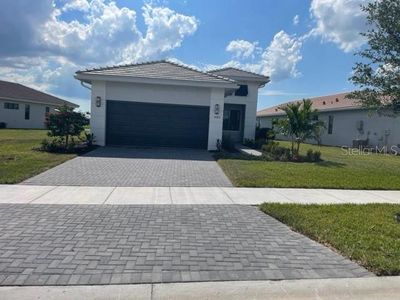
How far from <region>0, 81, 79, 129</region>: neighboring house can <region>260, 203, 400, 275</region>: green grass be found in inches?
1301

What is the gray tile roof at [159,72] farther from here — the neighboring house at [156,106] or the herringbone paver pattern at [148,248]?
the herringbone paver pattern at [148,248]

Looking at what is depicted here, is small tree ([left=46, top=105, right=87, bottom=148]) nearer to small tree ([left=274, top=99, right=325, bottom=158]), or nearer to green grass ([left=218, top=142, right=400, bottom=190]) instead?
green grass ([left=218, top=142, right=400, bottom=190])

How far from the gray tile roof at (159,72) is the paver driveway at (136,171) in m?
4.14

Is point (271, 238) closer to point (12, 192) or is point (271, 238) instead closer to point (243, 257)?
point (243, 257)

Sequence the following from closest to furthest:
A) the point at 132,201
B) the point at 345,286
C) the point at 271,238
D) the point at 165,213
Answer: the point at 345,286
the point at 271,238
the point at 165,213
the point at 132,201

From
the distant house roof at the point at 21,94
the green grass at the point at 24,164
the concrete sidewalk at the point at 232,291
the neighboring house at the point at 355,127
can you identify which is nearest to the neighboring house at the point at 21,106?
the distant house roof at the point at 21,94

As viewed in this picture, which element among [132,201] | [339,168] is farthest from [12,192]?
[339,168]

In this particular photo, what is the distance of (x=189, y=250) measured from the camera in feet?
15.5

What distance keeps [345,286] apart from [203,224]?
8.28 feet

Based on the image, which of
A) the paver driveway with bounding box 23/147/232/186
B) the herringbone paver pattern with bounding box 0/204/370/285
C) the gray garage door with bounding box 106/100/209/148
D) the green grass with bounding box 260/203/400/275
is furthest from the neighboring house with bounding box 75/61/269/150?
the herringbone paver pattern with bounding box 0/204/370/285

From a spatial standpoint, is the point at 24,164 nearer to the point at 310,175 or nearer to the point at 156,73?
the point at 156,73

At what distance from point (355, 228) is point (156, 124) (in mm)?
13519

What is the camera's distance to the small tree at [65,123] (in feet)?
53.6

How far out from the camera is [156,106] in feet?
59.9
